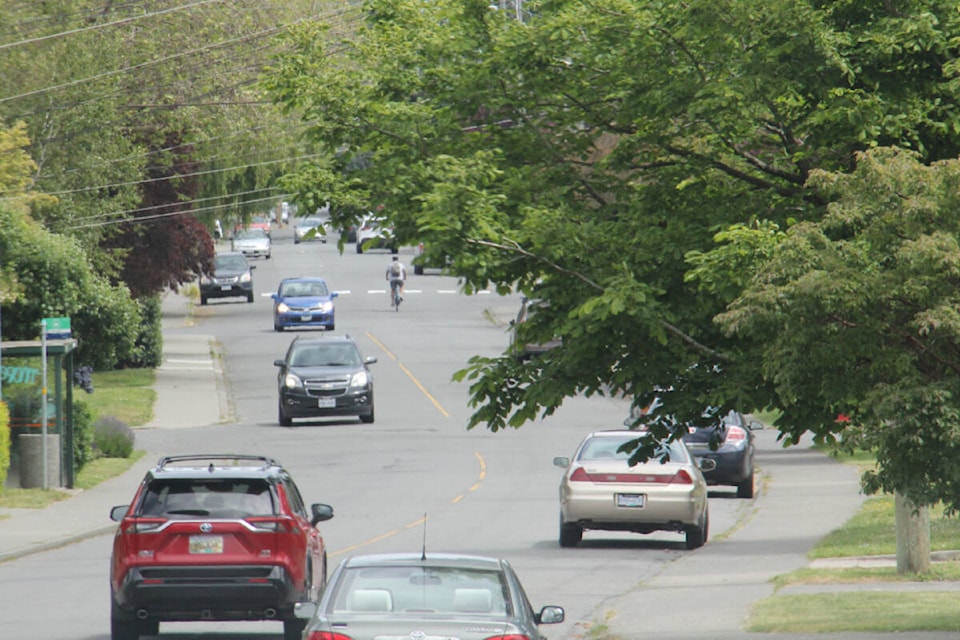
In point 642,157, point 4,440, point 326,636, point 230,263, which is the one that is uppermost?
point 642,157

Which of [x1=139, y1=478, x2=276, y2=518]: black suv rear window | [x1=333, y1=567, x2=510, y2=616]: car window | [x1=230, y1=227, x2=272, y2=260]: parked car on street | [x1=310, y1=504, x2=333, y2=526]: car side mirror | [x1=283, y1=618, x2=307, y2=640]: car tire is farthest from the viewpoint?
[x1=230, y1=227, x2=272, y2=260]: parked car on street

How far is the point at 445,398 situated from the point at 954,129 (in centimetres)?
3020

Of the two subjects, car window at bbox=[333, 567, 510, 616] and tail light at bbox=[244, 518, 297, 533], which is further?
→ tail light at bbox=[244, 518, 297, 533]

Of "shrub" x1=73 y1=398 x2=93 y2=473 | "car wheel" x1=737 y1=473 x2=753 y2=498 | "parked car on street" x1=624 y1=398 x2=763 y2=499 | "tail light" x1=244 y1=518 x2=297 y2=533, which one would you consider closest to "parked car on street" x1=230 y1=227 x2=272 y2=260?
"shrub" x1=73 y1=398 x2=93 y2=473

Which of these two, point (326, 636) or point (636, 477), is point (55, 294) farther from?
point (326, 636)

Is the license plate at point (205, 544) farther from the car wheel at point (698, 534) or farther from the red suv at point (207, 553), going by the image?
the car wheel at point (698, 534)

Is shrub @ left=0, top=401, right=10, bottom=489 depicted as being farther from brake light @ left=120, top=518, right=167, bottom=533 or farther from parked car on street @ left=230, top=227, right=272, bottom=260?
parked car on street @ left=230, top=227, right=272, bottom=260

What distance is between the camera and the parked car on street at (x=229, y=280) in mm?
72625

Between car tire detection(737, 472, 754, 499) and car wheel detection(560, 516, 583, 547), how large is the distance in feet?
24.8

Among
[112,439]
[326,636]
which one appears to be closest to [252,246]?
[112,439]

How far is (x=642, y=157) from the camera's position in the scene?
15.1 metres

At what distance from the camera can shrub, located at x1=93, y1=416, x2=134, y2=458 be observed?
33250 mm

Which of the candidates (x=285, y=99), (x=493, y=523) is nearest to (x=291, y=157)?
(x=493, y=523)

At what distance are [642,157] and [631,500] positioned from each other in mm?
7601
